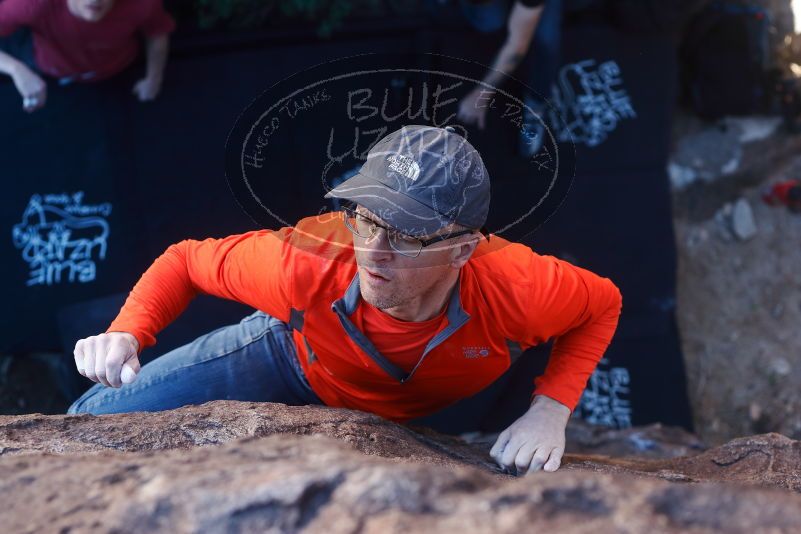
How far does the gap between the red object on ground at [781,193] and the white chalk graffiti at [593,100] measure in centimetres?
90

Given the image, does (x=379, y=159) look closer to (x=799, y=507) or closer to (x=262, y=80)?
(x=799, y=507)

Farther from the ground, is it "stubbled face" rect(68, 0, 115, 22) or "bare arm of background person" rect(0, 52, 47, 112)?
"stubbled face" rect(68, 0, 115, 22)

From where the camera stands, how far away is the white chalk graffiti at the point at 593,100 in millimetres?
4031

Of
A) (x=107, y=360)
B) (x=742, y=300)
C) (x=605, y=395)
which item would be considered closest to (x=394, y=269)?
(x=107, y=360)

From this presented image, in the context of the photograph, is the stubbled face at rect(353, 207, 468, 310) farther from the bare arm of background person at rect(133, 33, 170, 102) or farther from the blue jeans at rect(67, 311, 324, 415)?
the bare arm of background person at rect(133, 33, 170, 102)

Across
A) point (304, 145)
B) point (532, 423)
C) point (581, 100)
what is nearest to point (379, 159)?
point (304, 145)

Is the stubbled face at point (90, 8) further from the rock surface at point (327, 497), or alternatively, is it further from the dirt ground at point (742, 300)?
the dirt ground at point (742, 300)

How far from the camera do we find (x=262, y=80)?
3.71 m

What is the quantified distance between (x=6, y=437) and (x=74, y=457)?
14.5 inches

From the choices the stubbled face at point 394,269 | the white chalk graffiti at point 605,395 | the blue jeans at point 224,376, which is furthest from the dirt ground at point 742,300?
the stubbled face at point 394,269

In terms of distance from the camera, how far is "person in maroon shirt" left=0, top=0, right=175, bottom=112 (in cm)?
324

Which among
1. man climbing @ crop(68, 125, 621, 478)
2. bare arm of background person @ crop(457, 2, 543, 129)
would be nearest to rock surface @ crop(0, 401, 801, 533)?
man climbing @ crop(68, 125, 621, 478)

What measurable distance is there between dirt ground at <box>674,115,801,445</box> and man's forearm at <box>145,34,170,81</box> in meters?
2.70

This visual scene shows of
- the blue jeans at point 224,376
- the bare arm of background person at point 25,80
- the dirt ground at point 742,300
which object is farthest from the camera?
the dirt ground at point 742,300
